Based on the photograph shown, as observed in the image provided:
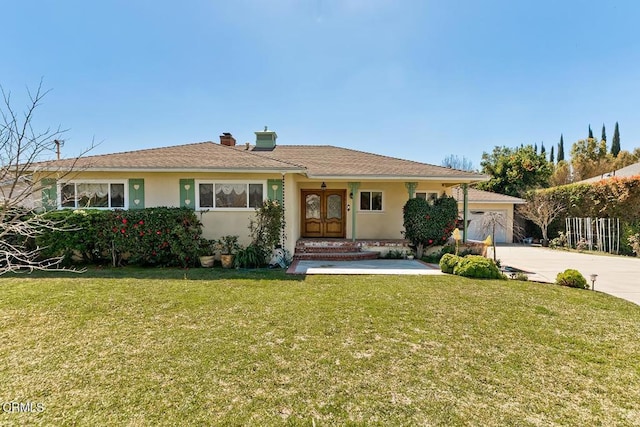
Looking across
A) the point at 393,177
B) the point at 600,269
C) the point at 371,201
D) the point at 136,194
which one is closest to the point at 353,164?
the point at 371,201

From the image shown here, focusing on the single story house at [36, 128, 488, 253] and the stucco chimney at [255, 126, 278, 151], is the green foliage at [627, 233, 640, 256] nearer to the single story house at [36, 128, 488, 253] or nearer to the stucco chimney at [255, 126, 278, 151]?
the single story house at [36, 128, 488, 253]

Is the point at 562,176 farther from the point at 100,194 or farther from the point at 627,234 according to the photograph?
the point at 100,194

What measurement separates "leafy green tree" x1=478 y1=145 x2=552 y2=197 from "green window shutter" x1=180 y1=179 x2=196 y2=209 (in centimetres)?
2218

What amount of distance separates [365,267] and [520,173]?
20.8 m

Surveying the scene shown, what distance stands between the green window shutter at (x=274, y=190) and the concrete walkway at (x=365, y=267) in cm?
238

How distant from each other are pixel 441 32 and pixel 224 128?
35.2ft

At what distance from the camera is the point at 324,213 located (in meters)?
13.6

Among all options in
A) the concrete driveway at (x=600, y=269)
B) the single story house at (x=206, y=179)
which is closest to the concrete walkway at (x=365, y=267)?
the single story house at (x=206, y=179)

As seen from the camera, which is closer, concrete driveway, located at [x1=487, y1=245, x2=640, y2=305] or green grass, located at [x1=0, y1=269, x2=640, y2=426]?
green grass, located at [x1=0, y1=269, x2=640, y2=426]

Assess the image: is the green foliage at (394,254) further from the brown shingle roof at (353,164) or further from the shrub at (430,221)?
the brown shingle roof at (353,164)

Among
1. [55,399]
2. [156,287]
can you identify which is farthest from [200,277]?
[55,399]

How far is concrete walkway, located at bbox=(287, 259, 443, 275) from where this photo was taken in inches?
346

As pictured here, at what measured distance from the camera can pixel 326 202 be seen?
1361cm

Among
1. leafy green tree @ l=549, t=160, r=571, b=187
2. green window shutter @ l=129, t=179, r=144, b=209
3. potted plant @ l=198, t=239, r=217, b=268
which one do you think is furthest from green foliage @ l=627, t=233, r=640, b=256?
leafy green tree @ l=549, t=160, r=571, b=187
